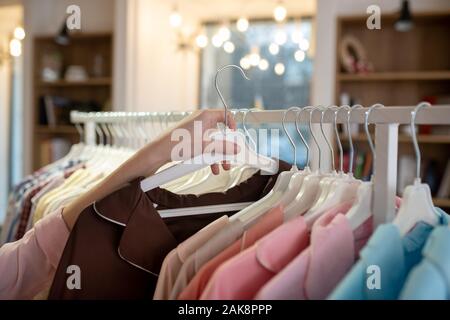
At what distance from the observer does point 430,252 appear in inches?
24.5

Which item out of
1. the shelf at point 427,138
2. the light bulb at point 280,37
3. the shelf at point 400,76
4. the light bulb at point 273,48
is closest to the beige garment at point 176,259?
the shelf at point 427,138

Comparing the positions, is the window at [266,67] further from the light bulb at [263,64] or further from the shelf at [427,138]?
the shelf at [427,138]

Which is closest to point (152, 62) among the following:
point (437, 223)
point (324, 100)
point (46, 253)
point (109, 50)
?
point (109, 50)

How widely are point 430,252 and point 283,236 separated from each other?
7.8 inches

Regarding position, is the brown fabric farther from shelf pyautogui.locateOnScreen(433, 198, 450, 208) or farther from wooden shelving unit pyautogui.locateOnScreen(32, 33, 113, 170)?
wooden shelving unit pyautogui.locateOnScreen(32, 33, 113, 170)

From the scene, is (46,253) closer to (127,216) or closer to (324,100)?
(127,216)

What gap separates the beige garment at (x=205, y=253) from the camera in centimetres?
77

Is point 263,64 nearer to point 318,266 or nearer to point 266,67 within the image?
point 266,67

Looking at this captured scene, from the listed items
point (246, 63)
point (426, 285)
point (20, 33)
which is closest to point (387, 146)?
point (426, 285)

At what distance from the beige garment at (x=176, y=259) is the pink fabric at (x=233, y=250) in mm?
57

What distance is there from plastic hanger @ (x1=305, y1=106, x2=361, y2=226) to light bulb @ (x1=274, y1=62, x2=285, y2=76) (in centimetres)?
368

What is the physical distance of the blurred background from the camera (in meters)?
3.28

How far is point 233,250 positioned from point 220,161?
0.28 metres

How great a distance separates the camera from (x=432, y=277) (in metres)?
0.59
